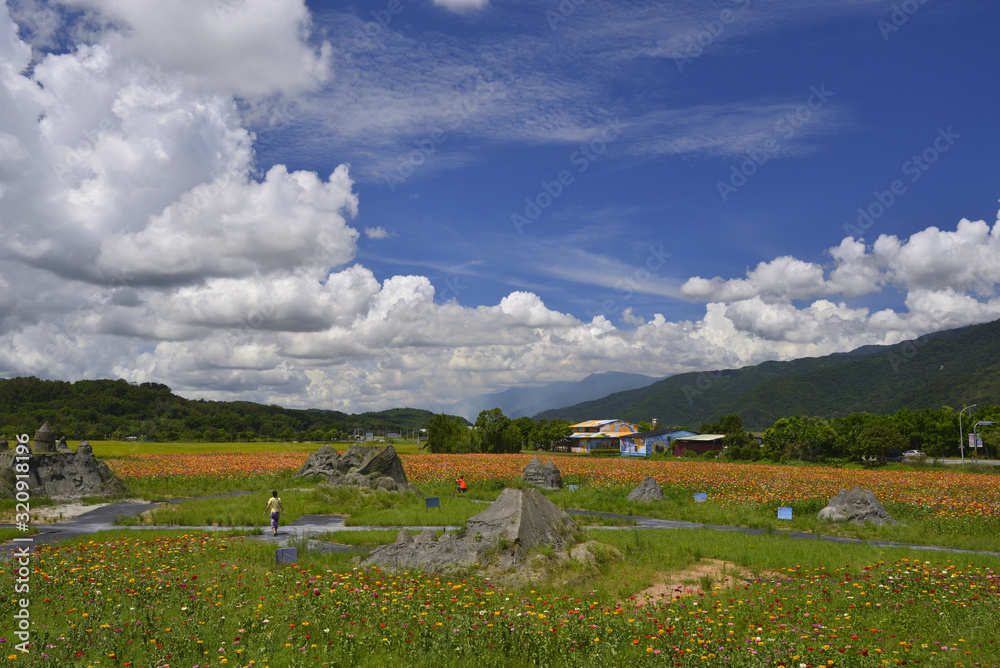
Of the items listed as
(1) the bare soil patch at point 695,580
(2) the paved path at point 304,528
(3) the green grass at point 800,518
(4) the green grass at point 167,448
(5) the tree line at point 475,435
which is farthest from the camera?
(5) the tree line at point 475,435

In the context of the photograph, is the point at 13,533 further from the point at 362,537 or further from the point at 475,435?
the point at 475,435

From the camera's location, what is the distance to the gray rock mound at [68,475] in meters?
30.7

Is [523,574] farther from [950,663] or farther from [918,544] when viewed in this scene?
[918,544]

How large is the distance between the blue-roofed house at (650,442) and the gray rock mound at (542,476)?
213 ft

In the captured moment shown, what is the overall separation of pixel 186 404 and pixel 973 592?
169949 millimetres

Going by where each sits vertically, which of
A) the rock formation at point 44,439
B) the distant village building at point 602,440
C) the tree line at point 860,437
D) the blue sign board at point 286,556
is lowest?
the distant village building at point 602,440

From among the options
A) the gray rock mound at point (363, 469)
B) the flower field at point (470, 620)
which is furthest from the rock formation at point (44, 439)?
the flower field at point (470, 620)

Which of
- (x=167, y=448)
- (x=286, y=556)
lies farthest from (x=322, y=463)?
(x=167, y=448)

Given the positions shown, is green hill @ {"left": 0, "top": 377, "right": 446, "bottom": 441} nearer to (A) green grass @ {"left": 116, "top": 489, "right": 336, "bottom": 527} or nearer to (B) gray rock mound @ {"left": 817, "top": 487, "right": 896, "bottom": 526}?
(A) green grass @ {"left": 116, "top": 489, "right": 336, "bottom": 527}

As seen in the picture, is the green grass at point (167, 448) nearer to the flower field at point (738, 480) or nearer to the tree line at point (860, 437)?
the flower field at point (738, 480)

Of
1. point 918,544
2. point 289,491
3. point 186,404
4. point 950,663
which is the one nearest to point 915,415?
point 918,544

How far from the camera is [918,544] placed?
20.4 m

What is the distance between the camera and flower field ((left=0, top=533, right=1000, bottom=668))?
8.80 metres

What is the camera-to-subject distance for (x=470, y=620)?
33.0ft
